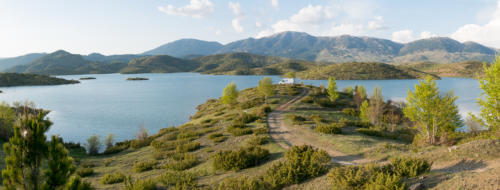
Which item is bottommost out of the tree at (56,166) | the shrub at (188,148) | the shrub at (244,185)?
the shrub at (188,148)

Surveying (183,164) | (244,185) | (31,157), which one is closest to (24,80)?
(183,164)

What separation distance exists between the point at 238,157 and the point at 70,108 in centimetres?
8698

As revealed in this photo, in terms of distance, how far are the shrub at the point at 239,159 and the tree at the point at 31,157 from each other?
1017cm

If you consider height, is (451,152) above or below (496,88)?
below

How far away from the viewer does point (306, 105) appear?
49.6 m

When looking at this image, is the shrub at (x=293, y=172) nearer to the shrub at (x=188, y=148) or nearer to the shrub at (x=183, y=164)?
the shrub at (x=183, y=164)

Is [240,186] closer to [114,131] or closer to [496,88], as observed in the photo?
[496,88]

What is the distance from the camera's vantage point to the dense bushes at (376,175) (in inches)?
403

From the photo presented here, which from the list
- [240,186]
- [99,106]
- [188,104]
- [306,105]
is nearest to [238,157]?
[240,186]

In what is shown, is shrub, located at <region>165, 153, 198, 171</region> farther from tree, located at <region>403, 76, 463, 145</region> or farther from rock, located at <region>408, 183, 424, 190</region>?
tree, located at <region>403, 76, 463, 145</region>

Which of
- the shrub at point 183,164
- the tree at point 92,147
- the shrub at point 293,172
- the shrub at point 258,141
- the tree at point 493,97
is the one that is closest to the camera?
the shrub at point 293,172

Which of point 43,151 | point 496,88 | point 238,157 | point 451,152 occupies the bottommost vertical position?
point 238,157

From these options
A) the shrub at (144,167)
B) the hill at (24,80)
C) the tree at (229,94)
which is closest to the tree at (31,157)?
the shrub at (144,167)

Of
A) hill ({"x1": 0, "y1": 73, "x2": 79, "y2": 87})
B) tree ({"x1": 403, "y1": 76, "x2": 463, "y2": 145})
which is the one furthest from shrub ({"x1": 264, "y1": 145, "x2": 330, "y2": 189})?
hill ({"x1": 0, "y1": 73, "x2": 79, "y2": 87})
